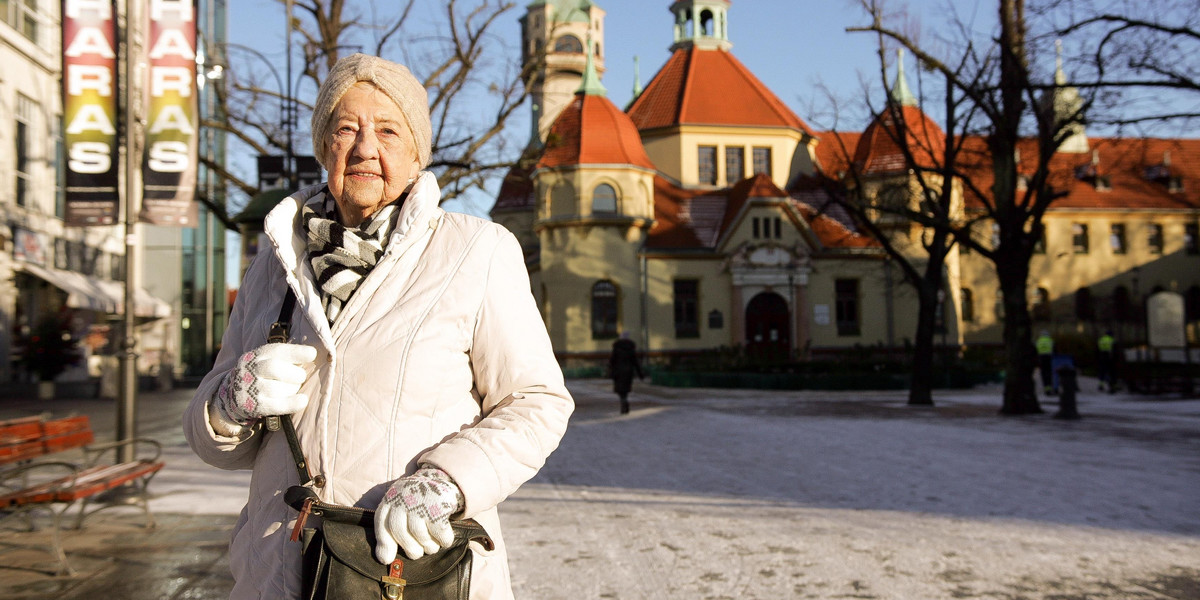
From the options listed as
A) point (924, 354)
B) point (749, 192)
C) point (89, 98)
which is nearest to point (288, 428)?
point (89, 98)

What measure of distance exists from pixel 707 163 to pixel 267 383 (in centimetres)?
4575

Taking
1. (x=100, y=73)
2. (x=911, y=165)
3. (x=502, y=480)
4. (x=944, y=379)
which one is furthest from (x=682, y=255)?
(x=502, y=480)

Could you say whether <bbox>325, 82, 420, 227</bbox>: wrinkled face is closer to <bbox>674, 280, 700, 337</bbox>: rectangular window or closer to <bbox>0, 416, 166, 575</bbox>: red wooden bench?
<bbox>0, 416, 166, 575</bbox>: red wooden bench

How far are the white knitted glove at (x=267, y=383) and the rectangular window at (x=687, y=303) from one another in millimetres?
41127

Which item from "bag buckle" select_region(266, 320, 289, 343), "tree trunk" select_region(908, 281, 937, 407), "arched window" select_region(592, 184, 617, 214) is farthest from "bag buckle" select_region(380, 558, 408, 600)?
"arched window" select_region(592, 184, 617, 214)

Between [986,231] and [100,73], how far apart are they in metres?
46.3

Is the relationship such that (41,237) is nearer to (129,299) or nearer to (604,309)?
(129,299)

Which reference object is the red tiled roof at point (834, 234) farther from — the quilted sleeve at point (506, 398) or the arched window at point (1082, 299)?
the quilted sleeve at point (506, 398)

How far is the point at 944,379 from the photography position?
3053 cm

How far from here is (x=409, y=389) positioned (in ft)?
7.43

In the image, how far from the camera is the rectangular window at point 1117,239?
173 feet

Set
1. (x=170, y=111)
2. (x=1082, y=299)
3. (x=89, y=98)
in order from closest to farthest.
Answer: (x=89, y=98), (x=170, y=111), (x=1082, y=299)

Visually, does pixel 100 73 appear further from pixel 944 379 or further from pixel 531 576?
pixel 944 379

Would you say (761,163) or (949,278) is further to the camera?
(761,163)
